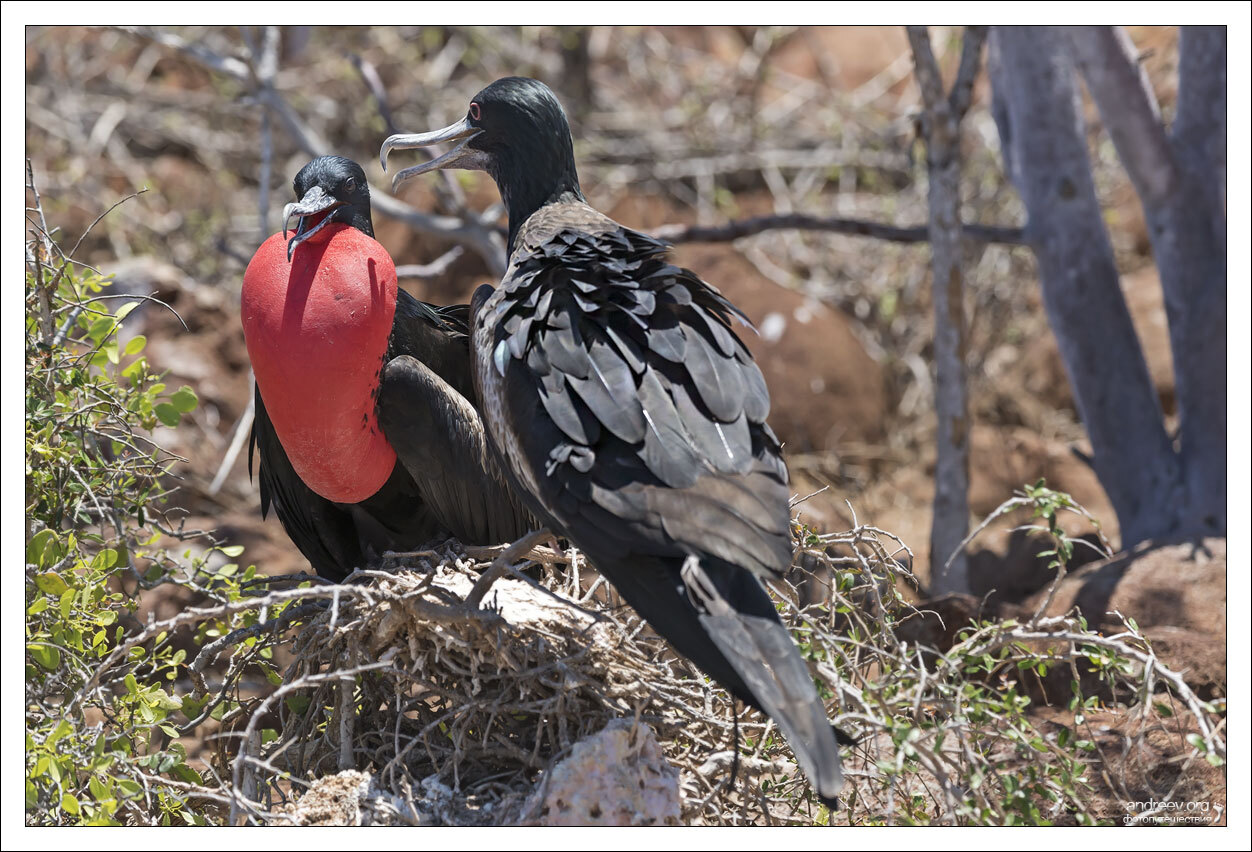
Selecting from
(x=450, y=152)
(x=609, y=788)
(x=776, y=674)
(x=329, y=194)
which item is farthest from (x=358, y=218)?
(x=776, y=674)

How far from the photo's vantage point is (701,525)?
198 centimetres

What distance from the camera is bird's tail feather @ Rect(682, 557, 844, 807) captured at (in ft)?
6.08

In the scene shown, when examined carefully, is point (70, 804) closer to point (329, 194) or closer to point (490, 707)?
point (490, 707)

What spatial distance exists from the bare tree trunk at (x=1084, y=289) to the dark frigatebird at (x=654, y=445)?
2.26 metres

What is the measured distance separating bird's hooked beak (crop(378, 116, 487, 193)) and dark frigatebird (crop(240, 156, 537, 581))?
10 centimetres

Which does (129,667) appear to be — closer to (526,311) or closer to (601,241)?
(526,311)

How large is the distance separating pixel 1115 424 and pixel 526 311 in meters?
2.68

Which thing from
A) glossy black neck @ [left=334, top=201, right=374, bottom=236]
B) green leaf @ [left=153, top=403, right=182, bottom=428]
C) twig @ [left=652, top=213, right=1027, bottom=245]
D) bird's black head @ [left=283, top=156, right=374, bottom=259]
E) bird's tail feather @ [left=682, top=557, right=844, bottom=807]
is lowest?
bird's tail feather @ [left=682, top=557, right=844, bottom=807]

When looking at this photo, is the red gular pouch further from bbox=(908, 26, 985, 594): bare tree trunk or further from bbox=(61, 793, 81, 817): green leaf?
bbox=(908, 26, 985, 594): bare tree trunk

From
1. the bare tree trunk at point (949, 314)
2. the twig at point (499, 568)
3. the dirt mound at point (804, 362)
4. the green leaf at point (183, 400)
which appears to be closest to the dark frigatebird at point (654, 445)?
the twig at point (499, 568)

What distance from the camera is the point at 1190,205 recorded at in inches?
164

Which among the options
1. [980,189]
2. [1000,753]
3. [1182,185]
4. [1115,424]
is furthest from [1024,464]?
[1000,753]

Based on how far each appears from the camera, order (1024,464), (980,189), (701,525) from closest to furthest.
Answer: (701,525)
(1024,464)
(980,189)

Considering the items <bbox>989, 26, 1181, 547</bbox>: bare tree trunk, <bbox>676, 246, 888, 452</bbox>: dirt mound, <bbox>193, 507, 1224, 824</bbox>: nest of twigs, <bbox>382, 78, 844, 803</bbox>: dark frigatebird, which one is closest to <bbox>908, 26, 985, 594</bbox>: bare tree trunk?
<bbox>989, 26, 1181, 547</bbox>: bare tree trunk
